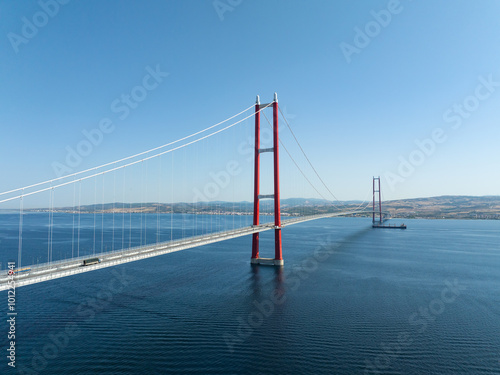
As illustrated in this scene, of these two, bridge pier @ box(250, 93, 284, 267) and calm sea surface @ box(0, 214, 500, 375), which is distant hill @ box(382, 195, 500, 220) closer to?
bridge pier @ box(250, 93, 284, 267)

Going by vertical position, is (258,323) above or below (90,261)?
below

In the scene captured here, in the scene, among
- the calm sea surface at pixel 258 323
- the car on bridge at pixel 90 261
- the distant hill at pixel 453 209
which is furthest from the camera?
the distant hill at pixel 453 209

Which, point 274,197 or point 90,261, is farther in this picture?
point 274,197

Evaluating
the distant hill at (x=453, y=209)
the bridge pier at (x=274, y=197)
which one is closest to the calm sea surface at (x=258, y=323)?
the bridge pier at (x=274, y=197)

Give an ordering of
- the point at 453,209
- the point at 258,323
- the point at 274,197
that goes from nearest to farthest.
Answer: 1. the point at 258,323
2. the point at 274,197
3. the point at 453,209

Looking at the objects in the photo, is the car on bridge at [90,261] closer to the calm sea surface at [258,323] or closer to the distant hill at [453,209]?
the calm sea surface at [258,323]

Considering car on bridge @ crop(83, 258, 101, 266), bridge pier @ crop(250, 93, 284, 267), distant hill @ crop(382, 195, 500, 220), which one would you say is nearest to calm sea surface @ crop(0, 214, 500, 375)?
bridge pier @ crop(250, 93, 284, 267)

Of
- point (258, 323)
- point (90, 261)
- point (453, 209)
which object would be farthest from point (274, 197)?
point (453, 209)

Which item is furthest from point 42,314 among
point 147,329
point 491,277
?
point 491,277

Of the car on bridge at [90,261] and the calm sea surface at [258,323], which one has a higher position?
the car on bridge at [90,261]

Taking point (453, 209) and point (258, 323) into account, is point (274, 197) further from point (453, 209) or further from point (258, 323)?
point (453, 209)
